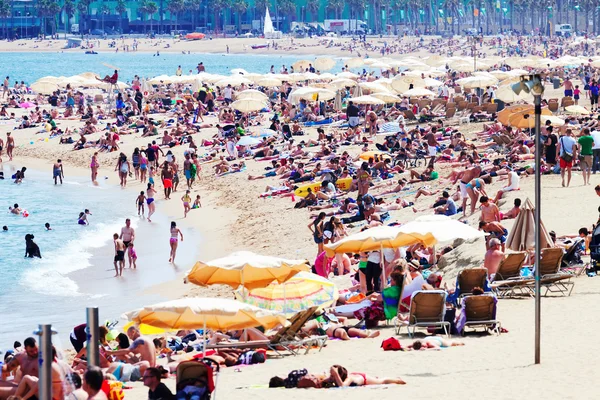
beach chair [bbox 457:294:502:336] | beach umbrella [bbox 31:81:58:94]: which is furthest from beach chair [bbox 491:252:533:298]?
beach umbrella [bbox 31:81:58:94]

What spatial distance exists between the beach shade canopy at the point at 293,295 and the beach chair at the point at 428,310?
1.39 meters

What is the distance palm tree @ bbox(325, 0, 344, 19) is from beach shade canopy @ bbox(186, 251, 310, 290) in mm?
160464

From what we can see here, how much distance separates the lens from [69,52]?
15550 centimetres

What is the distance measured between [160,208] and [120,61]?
107067mm

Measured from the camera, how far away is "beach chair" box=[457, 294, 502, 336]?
12.2 metres

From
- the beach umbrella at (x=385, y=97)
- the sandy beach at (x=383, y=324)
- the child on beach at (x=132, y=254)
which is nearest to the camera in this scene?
the sandy beach at (x=383, y=324)

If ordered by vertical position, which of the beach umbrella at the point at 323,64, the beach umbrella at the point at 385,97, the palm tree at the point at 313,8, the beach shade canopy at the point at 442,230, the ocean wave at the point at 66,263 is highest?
the palm tree at the point at 313,8

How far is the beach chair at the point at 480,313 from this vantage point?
40.0 ft

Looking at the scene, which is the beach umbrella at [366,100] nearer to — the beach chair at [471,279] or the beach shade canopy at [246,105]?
the beach shade canopy at [246,105]

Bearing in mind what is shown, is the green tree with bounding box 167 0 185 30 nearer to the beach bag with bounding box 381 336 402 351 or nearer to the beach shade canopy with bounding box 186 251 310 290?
the beach shade canopy with bounding box 186 251 310 290

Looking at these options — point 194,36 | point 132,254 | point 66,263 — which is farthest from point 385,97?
point 194,36

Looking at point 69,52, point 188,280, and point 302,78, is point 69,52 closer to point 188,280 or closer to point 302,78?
point 302,78

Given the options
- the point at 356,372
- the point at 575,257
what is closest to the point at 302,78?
the point at 575,257

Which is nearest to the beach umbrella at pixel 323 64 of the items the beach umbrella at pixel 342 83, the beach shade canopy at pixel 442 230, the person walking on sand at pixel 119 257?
the beach umbrella at pixel 342 83
